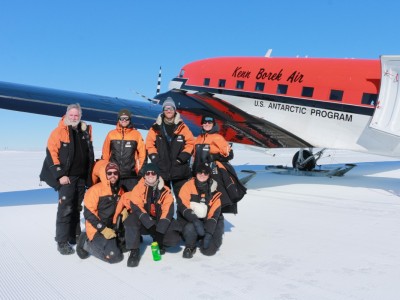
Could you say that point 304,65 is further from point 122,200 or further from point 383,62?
point 122,200

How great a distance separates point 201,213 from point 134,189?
901 mm

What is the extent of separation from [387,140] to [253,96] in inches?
171

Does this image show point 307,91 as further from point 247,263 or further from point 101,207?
point 101,207

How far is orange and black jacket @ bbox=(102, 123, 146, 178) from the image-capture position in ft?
17.0

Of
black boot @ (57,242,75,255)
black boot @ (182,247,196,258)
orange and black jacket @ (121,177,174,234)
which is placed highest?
orange and black jacket @ (121,177,174,234)

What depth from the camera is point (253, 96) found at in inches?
472

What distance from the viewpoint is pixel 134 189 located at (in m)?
4.68

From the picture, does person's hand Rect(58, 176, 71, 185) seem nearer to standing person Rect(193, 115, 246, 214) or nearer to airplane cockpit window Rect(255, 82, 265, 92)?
standing person Rect(193, 115, 246, 214)

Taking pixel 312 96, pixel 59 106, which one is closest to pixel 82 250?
pixel 59 106

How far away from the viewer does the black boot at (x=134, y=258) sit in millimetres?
4227

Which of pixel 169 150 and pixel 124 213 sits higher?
pixel 169 150

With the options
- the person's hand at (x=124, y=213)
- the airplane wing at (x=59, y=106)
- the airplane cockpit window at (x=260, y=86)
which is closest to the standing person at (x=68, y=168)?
the person's hand at (x=124, y=213)

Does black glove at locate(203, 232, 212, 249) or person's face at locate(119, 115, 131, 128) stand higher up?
person's face at locate(119, 115, 131, 128)

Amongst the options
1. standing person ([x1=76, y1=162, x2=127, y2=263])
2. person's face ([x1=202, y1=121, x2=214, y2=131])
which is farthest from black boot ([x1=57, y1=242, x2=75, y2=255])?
person's face ([x1=202, y1=121, x2=214, y2=131])
